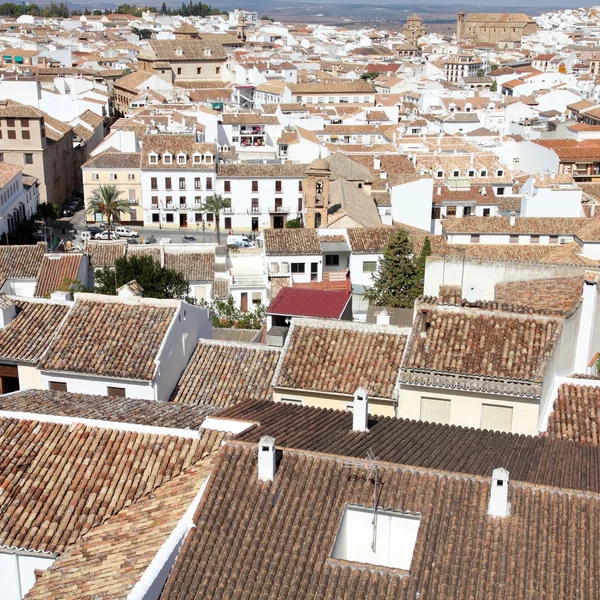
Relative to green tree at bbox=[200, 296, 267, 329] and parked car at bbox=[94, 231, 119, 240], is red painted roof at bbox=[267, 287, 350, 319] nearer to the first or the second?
green tree at bbox=[200, 296, 267, 329]

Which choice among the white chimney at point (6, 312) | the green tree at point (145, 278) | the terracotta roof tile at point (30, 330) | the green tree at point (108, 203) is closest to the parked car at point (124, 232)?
the green tree at point (108, 203)

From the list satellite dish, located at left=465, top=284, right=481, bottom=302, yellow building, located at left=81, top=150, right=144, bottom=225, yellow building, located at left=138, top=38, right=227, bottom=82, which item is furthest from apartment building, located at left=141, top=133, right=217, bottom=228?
yellow building, located at left=138, top=38, right=227, bottom=82

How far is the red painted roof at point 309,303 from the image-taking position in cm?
2394

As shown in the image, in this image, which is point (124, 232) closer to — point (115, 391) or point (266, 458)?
point (115, 391)

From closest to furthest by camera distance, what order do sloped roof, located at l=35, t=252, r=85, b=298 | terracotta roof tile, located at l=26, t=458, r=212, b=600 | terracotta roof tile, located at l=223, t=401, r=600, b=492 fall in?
terracotta roof tile, located at l=26, t=458, r=212, b=600 < terracotta roof tile, located at l=223, t=401, r=600, b=492 < sloped roof, located at l=35, t=252, r=85, b=298

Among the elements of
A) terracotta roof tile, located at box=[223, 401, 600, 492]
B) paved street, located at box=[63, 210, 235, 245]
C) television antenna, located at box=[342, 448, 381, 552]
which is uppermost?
television antenna, located at box=[342, 448, 381, 552]

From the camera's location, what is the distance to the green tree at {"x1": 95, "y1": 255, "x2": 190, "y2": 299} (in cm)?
3347

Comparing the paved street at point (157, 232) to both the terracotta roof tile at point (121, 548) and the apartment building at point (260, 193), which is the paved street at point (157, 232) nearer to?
the apartment building at point (260, 193)

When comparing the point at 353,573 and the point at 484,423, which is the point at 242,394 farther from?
the point at 353,573

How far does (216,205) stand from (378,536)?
159ft

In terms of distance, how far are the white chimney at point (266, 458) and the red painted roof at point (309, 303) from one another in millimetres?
11427

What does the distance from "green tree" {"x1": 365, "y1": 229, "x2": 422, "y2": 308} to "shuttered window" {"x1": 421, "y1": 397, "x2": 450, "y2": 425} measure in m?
17.8

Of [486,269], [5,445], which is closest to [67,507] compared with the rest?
[5,445]

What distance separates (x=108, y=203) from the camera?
→ 57.2m
